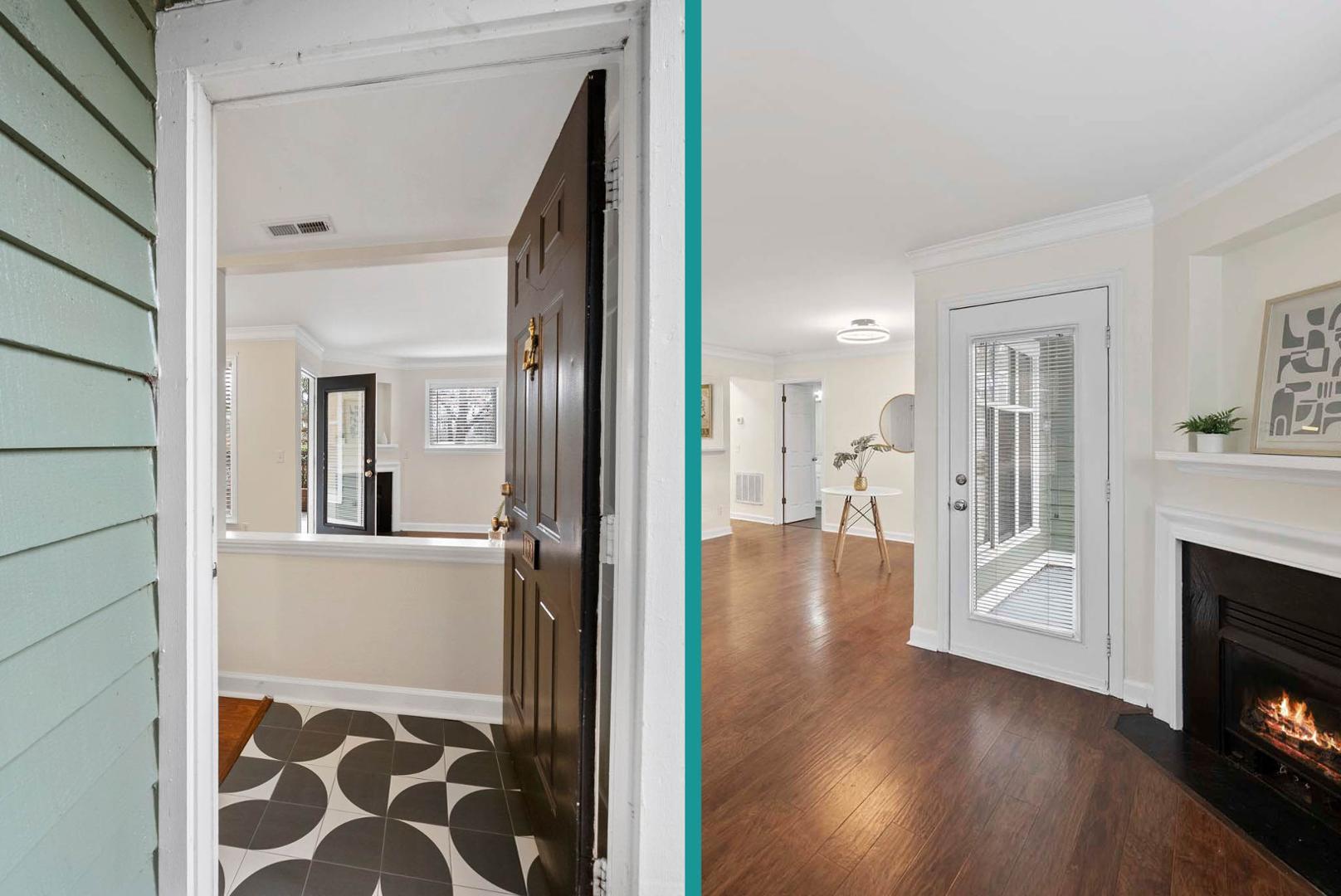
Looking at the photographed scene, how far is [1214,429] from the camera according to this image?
2332 mm

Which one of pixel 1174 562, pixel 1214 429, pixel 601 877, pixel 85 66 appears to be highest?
pixel 85 66

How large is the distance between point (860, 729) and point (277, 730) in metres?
2.36

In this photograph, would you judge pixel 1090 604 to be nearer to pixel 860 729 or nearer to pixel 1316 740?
pixel 1316 740

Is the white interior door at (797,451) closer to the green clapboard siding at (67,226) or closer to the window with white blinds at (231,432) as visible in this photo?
the window with white blinds at (231,432)

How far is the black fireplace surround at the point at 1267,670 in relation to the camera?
1928 mm

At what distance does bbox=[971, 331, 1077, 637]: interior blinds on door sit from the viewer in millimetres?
2967

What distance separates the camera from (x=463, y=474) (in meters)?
7.85

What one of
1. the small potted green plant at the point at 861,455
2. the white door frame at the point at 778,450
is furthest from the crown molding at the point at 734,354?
the small potted green plant at the point at 861,455

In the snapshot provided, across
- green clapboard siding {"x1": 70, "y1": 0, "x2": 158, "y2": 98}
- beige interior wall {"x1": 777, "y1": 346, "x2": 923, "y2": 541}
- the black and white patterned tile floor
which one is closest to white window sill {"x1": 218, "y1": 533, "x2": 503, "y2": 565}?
the black and white patterned tile floor

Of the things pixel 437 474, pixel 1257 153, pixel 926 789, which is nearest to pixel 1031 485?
pixel 1257 153

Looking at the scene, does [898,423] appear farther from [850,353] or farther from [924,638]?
[924,638]

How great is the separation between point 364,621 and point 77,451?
1.84 metres

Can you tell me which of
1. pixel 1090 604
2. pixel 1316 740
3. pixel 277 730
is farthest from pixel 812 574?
pixel 277 730

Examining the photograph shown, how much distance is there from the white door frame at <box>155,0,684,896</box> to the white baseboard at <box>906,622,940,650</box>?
2.77 meters
